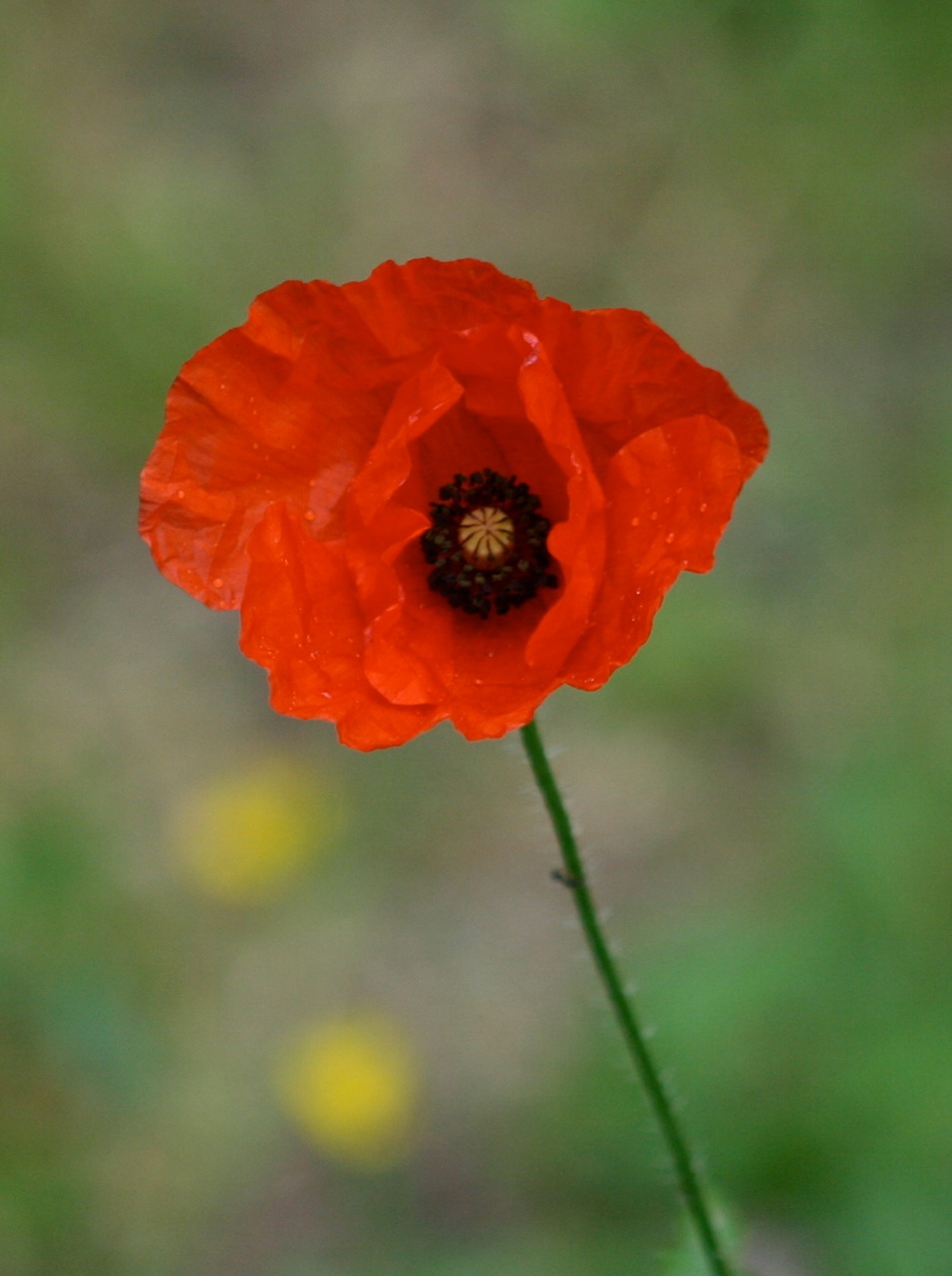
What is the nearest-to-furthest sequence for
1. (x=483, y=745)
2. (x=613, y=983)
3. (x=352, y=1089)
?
(x=613, y=983), (x=352, y=1089), (x=483, y=745)

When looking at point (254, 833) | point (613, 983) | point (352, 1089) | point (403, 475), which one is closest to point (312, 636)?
point (403, 475)

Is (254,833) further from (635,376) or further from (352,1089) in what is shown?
(635,376)

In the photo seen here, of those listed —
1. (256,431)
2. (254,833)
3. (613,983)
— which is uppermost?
(254,833)

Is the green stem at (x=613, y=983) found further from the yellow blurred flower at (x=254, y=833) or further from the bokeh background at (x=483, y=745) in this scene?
the yellow blurred flower at (x=254, y=833)

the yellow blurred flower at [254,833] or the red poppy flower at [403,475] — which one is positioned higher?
the yellow blurred flower at [254,833]

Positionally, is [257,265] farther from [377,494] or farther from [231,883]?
[377,494]

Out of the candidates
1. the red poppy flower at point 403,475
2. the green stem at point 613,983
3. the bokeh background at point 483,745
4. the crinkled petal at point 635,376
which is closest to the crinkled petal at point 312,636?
the red poppy flower at point 403,475
